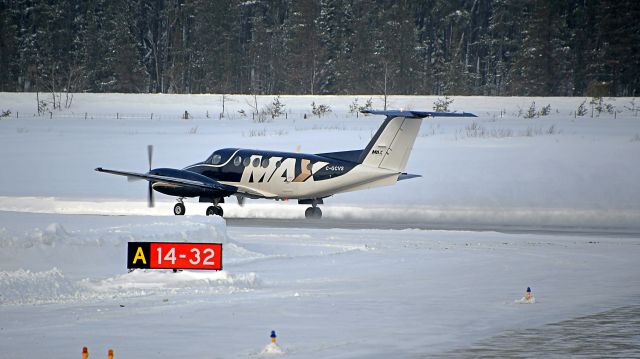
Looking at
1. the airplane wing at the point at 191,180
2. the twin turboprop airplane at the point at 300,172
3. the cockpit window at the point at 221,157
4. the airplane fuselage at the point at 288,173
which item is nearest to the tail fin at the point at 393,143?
the twin turboprop airplane at the point at 300,172

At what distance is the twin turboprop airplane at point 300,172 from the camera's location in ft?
115

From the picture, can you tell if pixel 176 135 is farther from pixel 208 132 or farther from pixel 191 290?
pixel 191 290

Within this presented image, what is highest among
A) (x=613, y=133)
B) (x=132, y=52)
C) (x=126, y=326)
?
(x=132, y=52)

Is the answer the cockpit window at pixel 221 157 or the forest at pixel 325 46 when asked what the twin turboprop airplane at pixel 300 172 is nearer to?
the cockpit window at pixel 221 157

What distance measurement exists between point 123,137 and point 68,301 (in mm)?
46621

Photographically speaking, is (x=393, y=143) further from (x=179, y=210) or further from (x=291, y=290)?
(x=291, y=290)

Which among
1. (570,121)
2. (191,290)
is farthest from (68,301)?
(570,121)

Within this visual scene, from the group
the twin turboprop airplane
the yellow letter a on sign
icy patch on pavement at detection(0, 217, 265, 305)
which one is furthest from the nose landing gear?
the yellow letter a on sign

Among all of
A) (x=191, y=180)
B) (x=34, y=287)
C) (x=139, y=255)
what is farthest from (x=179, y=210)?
(x=34, y=287)

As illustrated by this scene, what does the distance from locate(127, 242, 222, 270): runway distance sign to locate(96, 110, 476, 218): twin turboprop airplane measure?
14.0 metres

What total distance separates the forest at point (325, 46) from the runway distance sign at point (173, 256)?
93.3m

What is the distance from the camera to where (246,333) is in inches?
655

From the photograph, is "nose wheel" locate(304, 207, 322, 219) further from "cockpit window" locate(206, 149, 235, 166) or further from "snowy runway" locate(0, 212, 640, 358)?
"snowy runway" locate(0, 212, 640, 358)

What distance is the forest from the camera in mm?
116562
